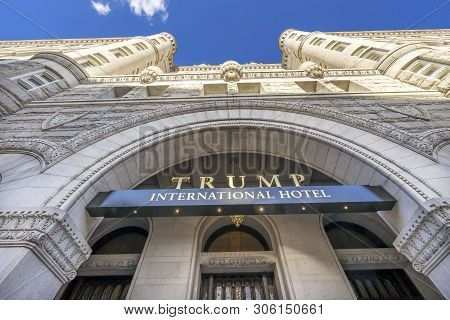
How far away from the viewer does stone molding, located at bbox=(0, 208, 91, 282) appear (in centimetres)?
404

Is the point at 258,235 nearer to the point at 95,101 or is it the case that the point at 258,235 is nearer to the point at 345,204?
the point at 345,204

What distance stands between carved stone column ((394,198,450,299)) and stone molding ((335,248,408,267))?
3.08m

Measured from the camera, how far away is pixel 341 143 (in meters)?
6.48

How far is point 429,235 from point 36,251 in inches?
257

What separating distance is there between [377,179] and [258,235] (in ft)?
14.8

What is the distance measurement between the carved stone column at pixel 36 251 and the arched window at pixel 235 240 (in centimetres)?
467

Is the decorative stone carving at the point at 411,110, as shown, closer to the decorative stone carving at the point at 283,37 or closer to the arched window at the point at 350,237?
the arched window at the point at 350,237

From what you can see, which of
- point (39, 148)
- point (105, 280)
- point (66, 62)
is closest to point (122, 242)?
point (105, 280)

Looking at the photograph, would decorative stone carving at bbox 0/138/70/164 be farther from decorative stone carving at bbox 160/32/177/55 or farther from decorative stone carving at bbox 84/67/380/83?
decorative stone carving at bbox 160/32/177/55

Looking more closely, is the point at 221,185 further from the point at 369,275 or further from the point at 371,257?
the point at 369,275

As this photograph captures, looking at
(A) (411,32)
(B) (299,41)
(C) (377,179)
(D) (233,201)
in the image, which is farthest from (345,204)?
(B) (299,41)
